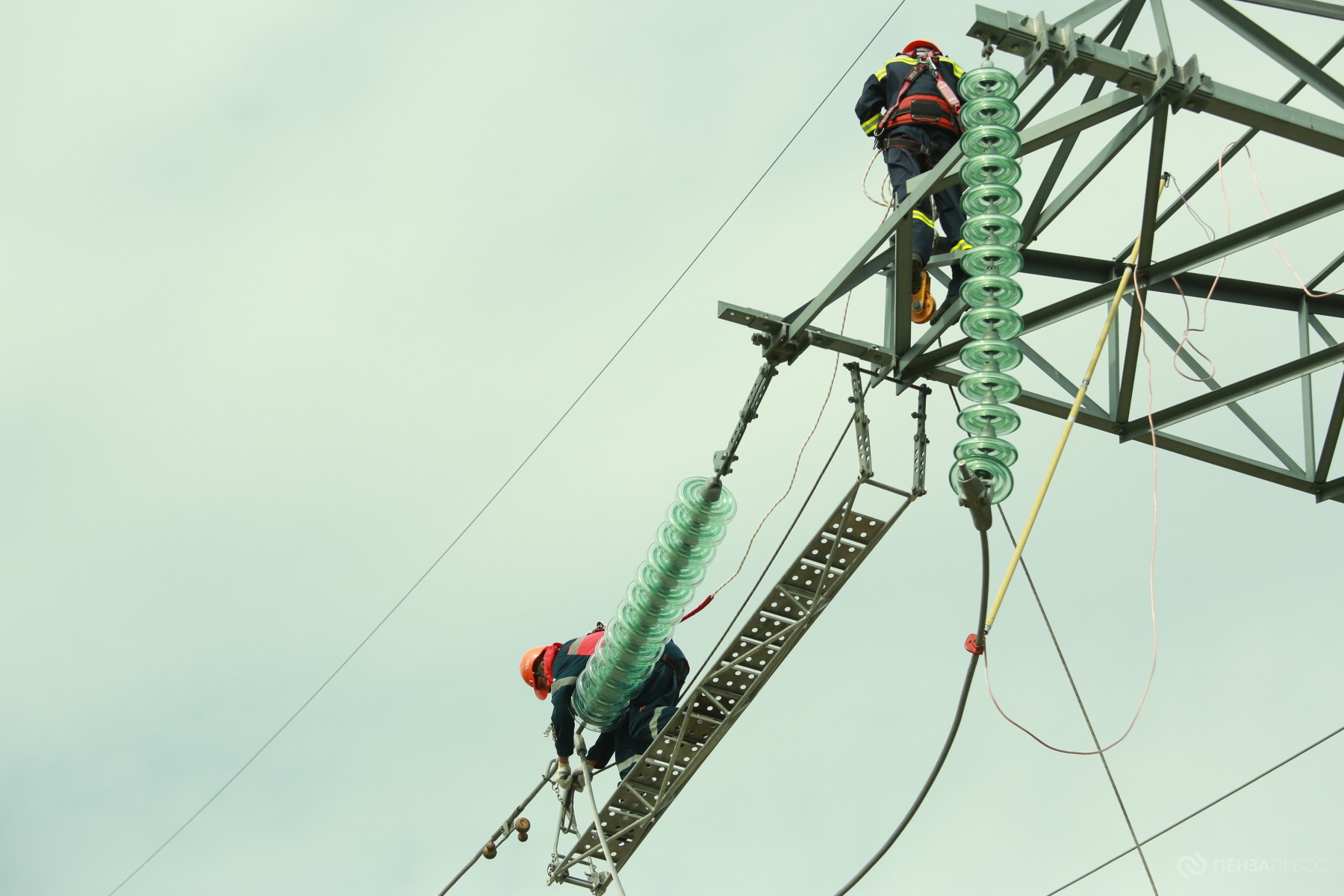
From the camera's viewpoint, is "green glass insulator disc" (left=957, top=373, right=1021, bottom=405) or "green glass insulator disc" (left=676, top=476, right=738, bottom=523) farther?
"green glass insulator disc" (left=676, top=476, right=738, bottom=523)

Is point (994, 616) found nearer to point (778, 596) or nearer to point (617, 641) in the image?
point (778, 596)

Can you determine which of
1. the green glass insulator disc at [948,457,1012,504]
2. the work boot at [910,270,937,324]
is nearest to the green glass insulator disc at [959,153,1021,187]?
the work boot at [910,270,937,324]

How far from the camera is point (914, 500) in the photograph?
10516mm

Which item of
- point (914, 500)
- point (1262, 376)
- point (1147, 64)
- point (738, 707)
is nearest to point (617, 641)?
point (738, 707)

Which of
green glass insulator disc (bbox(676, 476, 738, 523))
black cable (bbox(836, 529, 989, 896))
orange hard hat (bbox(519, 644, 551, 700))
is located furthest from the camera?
orange hard hat (bbox(519, 644, 551, 700))

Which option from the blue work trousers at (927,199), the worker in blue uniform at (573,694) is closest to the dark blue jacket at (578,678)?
the worker in blue uniform at (573,694)

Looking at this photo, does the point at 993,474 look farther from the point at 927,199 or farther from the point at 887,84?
the point at 887,84

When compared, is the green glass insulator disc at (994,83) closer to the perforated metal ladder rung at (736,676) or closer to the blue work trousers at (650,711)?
the perforated metal ladder rung at (736,676)

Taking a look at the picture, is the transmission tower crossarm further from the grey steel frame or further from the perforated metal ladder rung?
the perforated metal ladder rung

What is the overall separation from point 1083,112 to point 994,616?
9.37 feet

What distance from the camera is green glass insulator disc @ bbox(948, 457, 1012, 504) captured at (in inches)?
328

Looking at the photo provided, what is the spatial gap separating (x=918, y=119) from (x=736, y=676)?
3.83 m

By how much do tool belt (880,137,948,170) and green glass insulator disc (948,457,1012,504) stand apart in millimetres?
3737

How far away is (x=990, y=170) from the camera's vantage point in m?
9.48
